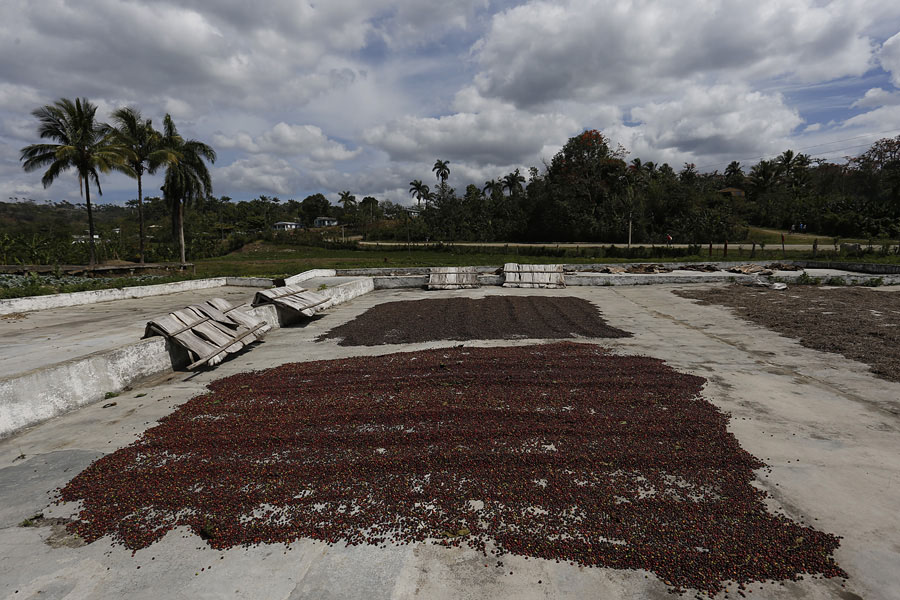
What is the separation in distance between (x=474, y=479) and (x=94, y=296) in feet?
48.0

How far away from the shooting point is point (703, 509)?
2963mm

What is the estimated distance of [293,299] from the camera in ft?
32.0

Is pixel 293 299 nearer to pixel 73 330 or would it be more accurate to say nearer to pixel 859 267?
pixel 73 330

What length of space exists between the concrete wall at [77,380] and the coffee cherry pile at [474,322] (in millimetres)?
2748

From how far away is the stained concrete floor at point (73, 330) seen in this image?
22.7 feet

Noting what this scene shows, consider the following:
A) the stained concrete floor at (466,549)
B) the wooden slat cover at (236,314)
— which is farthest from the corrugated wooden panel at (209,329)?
the stained concrete floor at (466,549)

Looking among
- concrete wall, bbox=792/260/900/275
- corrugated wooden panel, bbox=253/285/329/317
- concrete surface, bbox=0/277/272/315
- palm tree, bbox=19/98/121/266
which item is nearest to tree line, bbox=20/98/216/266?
palm tree, bbox=19/98/121/266

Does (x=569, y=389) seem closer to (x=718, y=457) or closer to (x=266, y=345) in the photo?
(x=718, y=457)

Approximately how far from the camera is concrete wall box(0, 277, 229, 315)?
446 inches

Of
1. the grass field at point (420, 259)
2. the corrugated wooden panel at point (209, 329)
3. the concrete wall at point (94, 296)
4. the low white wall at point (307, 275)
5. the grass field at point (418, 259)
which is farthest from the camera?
the grass field at point (420, 259)

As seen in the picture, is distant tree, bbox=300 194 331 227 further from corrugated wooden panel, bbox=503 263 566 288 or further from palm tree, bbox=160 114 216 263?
corrugated wooden panel, bbox=503 263 566 288

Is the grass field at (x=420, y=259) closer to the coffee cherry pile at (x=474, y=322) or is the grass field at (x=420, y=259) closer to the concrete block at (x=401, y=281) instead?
the concrete block at (x=401, y=281)

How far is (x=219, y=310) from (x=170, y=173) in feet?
70.2

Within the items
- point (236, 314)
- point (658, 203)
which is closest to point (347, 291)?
point (236, 314)
